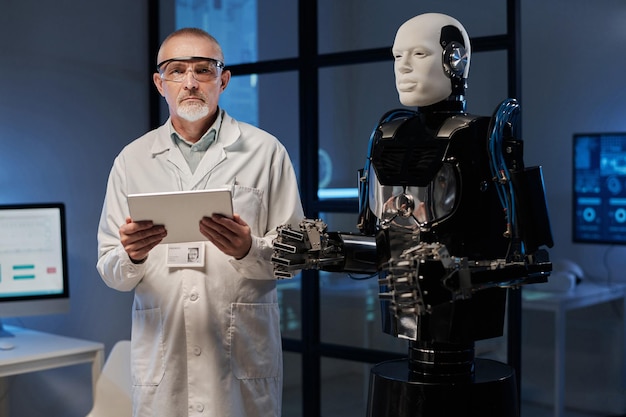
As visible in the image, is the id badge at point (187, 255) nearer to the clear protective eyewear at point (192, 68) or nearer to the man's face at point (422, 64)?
the clear protective eyewear at point (192, 68)

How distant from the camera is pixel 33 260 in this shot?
368 centimetres

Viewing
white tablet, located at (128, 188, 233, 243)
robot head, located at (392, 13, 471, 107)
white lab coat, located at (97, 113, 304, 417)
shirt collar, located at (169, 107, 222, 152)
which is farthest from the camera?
shirt collar, located at (169, 107, 222, 152)

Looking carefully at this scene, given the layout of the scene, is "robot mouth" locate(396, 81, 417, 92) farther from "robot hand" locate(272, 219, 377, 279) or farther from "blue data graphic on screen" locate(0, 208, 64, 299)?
"blue data graphic on screen" locate(0, 208, 64, 299)

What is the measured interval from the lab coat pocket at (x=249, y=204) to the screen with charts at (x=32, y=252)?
150 centimetres

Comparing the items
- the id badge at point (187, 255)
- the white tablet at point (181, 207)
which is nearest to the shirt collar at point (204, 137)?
the id badge at point (187, 255)

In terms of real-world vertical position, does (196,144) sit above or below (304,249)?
above

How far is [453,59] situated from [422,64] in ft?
0.27

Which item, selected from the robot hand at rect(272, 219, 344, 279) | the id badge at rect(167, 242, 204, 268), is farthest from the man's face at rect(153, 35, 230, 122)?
the robot hand at rect(272, 219, 344, 279)

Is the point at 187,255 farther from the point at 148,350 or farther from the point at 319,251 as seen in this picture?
the point at 319,251

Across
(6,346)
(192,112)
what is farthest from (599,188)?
(6,346)

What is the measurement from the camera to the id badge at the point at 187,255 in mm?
2447

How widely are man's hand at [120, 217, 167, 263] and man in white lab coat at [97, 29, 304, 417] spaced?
0.8 inches

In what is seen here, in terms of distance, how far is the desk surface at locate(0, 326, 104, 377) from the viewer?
3.22 m

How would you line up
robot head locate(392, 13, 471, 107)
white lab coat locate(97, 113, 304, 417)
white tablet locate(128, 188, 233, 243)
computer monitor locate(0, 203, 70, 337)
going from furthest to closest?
computer monitor locate(0, 203, 70, 337)
white lab coat locate(97, 113, 304, 417)
robot head locate(392, 13, 471, 107)
white tablet locate(128, 188, 233, 243)
